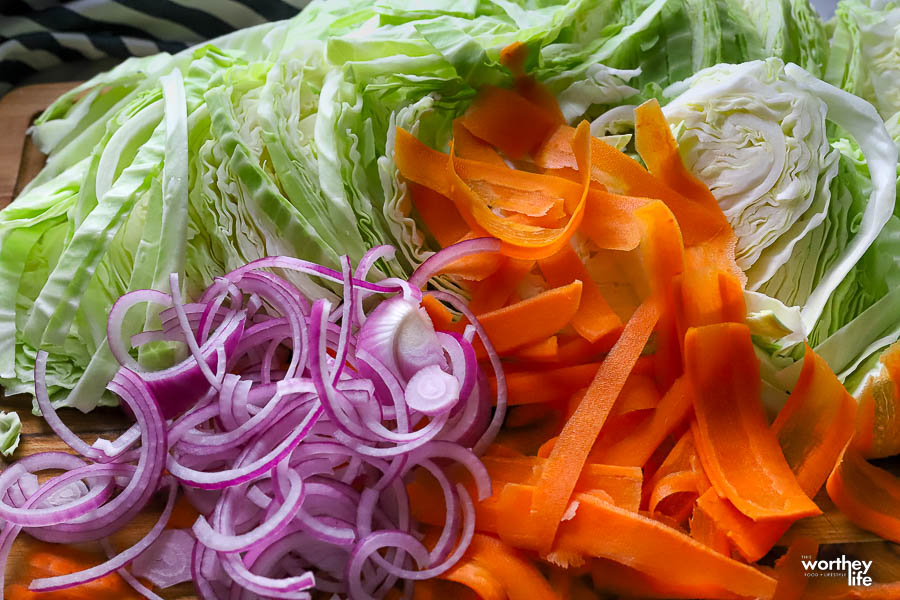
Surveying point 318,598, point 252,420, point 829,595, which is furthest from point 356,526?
point 829,595

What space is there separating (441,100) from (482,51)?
0.50 ft

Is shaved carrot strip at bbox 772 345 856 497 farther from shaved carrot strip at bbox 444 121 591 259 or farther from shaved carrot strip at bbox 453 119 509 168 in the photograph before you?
shaved carrot strip at bbox 453 119 509 168

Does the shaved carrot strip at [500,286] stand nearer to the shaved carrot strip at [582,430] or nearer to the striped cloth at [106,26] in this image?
the shaved carrot strip at [582,430]

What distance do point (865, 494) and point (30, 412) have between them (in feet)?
6.08

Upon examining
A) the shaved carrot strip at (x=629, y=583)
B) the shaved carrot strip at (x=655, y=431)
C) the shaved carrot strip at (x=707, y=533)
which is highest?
the shaved carrot strip at (x=655, y=431)

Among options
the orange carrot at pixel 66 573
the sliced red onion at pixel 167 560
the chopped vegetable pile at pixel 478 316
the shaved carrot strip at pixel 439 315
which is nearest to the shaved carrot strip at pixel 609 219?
the chopped vegetable pile at pixel 478 316

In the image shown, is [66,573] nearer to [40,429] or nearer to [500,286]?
[40,429]

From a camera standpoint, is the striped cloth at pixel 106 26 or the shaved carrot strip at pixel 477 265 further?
the striped cloth at pixel 106 26

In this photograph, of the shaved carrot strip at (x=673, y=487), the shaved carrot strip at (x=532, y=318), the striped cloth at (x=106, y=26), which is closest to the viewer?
the shaved carrot strip at (x=673, y=487)

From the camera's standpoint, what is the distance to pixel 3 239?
1.83 meters

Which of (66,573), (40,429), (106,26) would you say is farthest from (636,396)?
(106,26)

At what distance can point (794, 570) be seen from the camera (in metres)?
1.48

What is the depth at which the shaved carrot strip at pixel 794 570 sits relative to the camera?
145 cm

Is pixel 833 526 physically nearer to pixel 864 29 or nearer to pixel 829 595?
pixel 829 595
